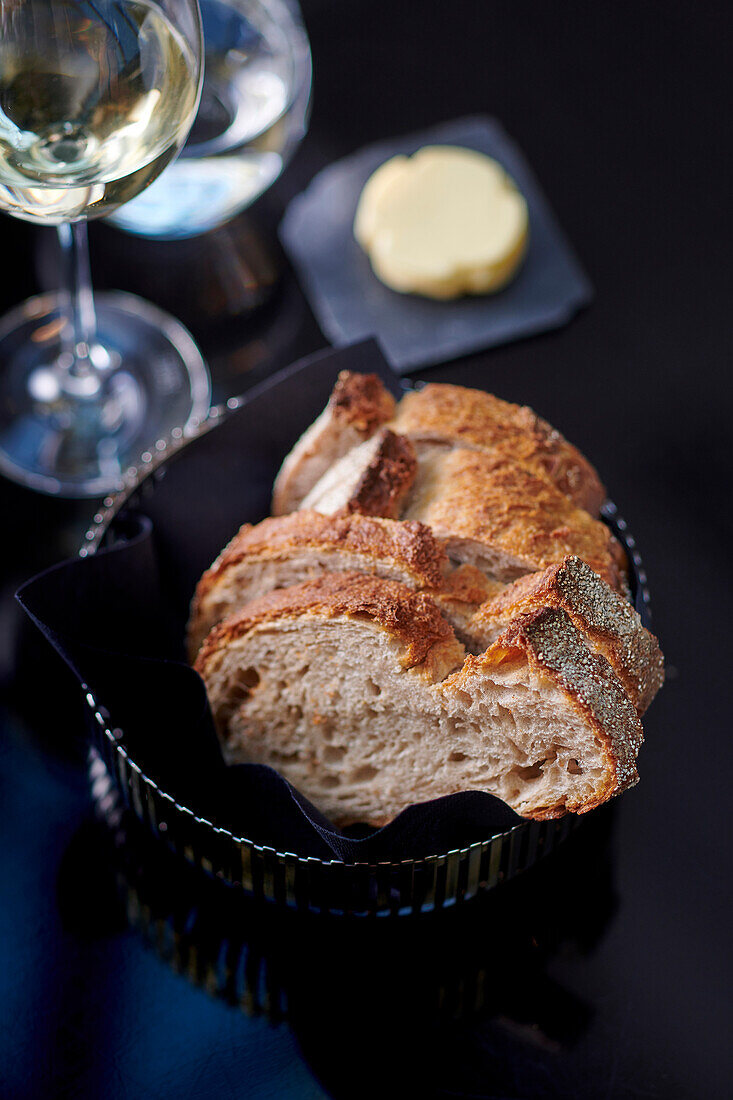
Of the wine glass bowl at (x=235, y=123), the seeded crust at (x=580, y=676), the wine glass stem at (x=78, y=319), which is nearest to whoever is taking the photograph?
the seeded crust at (x=580, y=676)

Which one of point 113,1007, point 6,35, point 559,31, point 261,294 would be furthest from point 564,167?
point 113,1007

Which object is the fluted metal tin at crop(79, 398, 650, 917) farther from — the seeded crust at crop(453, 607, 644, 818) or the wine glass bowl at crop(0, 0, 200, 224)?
the wine glass bowl at crop(0, 0, 200, 224)

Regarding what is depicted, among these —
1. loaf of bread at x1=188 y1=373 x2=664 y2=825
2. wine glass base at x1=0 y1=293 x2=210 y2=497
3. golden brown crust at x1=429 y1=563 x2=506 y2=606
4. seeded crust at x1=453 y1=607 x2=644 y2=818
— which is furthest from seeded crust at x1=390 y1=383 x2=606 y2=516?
wine glass base at x1=0 y1=293 x2=210 y2=497

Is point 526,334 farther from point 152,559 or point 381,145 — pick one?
point 152,559

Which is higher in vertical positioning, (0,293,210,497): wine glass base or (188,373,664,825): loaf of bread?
(0,293,210,497): wine glass base

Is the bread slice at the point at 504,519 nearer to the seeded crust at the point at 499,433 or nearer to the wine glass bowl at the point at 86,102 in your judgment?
the seeded crust at the point at 499,433

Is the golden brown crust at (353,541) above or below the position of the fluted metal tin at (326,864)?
above

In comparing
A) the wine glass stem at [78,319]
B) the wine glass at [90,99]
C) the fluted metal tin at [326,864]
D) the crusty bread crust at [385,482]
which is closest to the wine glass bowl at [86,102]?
the wine glass at [90,99]
